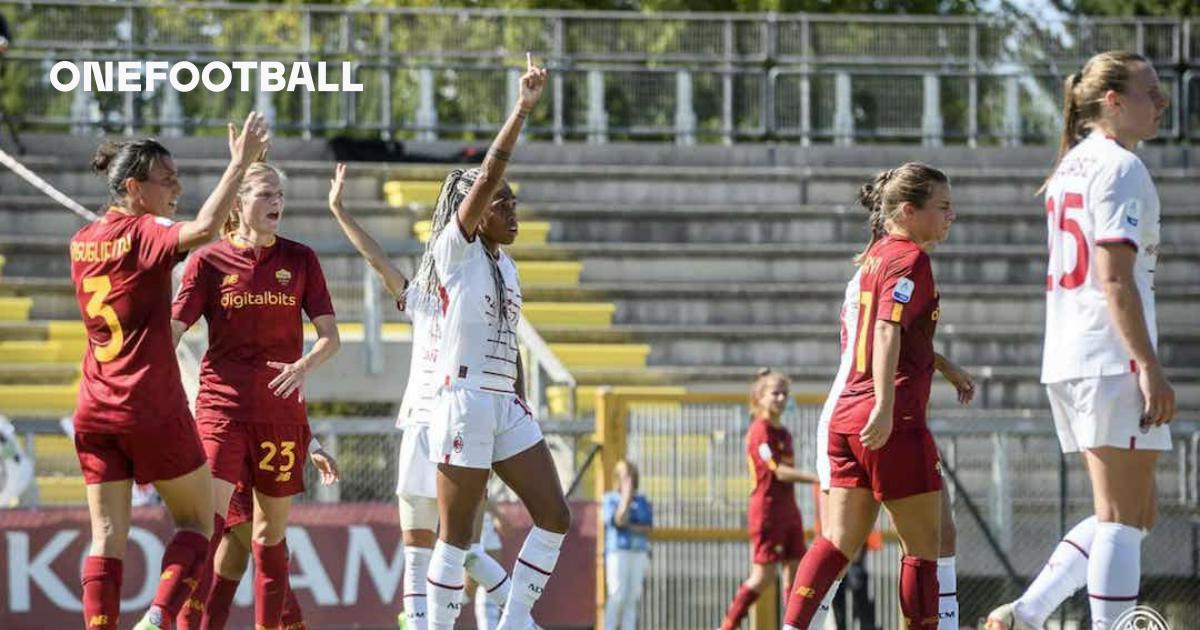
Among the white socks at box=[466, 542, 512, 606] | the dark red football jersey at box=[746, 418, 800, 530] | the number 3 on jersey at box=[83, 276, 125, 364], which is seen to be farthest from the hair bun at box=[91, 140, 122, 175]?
the dark red football jersey at box=[746, 418, 800, 530]

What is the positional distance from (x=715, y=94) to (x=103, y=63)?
6765 millimetres

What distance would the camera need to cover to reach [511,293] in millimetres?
8156

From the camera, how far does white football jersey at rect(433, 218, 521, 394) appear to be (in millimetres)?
7969

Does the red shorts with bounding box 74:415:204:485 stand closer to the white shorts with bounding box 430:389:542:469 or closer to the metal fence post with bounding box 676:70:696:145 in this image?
the white shorts with bounding box 430:389:542:469

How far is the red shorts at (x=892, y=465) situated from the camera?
763cm

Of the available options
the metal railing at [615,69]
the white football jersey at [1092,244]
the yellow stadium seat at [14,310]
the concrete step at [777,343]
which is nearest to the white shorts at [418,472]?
the white football jersey at [1092,244]

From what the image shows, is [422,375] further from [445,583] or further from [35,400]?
[35,400]

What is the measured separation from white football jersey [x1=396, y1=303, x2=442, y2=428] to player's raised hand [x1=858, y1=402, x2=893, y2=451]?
219 cm

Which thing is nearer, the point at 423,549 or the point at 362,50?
the point at 423,549

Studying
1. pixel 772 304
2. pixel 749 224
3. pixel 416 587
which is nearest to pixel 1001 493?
pixel 772 304

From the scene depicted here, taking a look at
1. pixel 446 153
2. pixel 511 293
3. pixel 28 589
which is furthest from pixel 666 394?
pixel 446 153

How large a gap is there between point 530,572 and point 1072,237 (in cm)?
245

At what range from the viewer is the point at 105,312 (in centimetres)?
750

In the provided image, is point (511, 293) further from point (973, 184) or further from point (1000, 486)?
point (973, 184)
